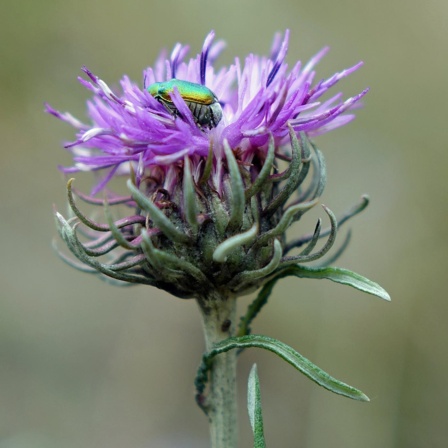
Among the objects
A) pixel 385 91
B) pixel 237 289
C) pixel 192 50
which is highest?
pixel 192 50

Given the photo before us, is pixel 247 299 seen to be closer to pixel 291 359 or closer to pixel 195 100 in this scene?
pixel 291 359

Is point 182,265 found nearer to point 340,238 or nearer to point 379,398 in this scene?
point 379,398

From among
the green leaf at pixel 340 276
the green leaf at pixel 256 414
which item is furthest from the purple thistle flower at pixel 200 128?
the green leaf at pixel 256 414

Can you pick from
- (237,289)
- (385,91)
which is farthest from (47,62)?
(237,289)

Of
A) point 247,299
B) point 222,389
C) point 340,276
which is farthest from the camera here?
point 247,299

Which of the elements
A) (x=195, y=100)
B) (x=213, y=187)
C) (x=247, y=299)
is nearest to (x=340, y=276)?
(x=213, y=187)
